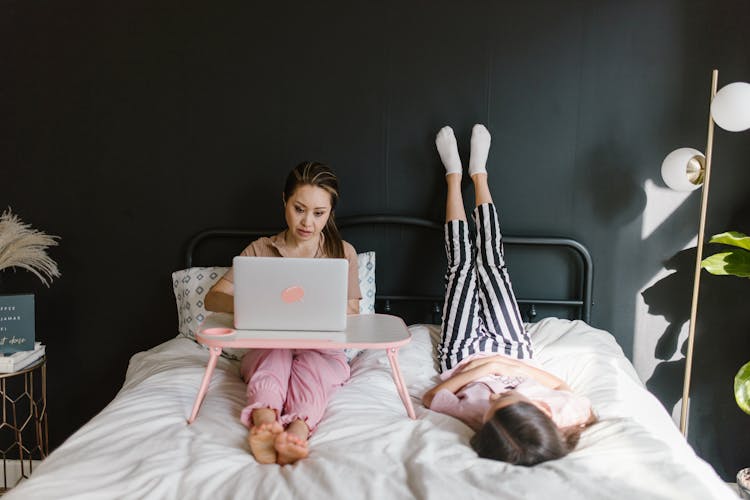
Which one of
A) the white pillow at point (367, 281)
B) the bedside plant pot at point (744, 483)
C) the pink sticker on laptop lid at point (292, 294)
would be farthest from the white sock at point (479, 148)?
the bedside plant pot at point (744, 483)

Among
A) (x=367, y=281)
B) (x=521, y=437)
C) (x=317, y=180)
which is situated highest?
(x=317, y=180)

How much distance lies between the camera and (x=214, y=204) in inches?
98.1

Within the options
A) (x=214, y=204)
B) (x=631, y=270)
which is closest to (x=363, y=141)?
(x=214, y=204)

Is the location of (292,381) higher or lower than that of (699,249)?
lower

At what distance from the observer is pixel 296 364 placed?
180 cm

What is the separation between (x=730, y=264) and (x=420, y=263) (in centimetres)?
114

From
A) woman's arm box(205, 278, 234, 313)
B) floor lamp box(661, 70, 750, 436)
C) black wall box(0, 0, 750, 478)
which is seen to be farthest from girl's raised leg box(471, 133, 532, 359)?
woman's arm box(205, 278, 234, 313)

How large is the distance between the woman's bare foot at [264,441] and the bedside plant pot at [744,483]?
1.84 meters

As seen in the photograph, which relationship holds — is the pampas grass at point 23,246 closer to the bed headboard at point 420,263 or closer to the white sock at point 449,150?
the bed headboard at point 420,263

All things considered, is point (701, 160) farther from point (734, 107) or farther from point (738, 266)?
point (738, 266)

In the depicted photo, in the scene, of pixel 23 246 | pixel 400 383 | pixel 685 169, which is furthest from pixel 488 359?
pixel 23 246

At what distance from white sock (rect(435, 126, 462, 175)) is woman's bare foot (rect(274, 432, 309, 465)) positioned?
1306mm

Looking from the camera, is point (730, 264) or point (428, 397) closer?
point (428, 397)

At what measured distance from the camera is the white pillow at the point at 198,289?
2.25m
